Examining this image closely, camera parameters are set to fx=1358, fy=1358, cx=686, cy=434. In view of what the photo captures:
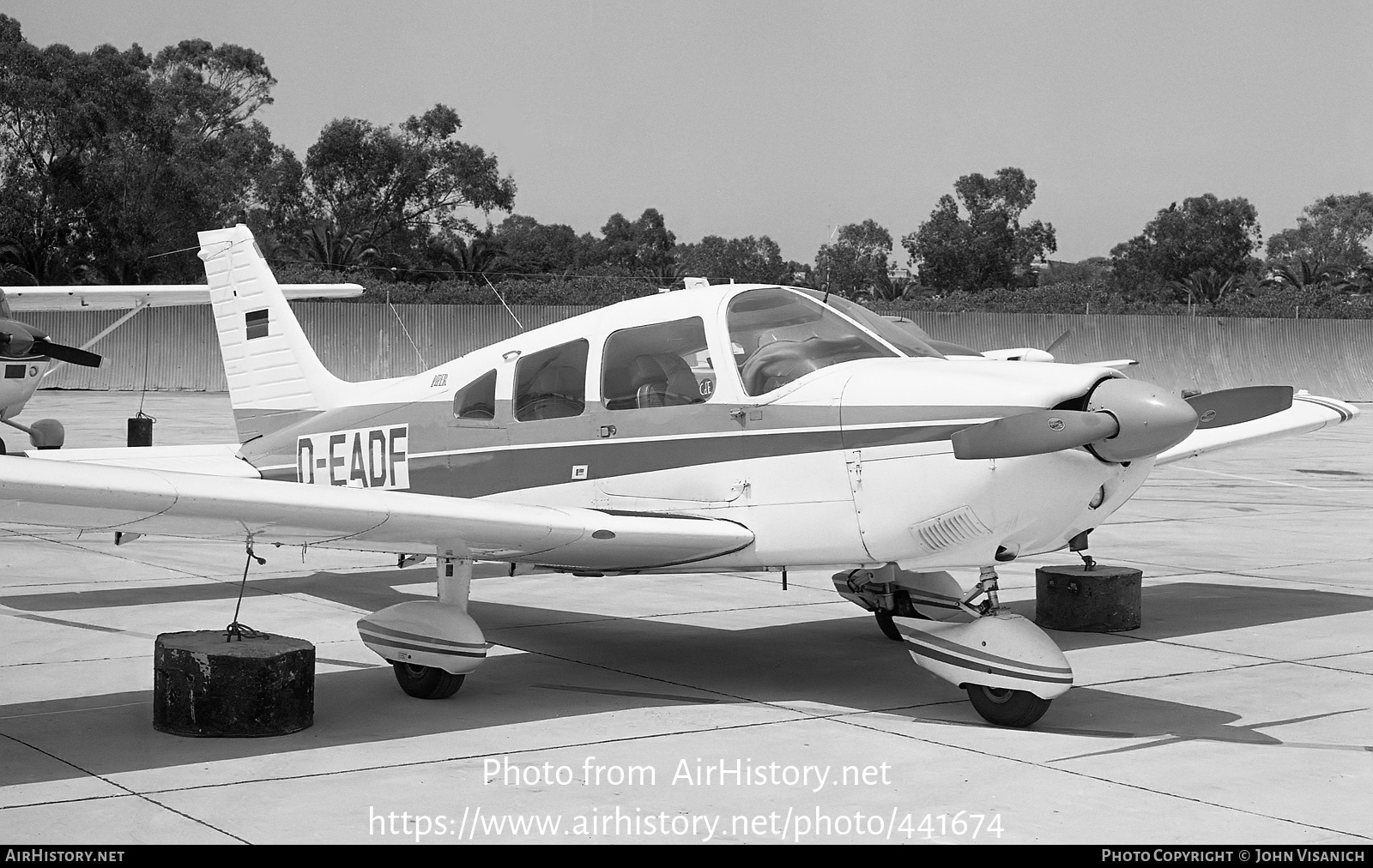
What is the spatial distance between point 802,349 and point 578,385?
1355 millimetres

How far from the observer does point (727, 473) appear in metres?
6.96

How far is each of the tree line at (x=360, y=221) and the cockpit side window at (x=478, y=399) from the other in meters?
26.4

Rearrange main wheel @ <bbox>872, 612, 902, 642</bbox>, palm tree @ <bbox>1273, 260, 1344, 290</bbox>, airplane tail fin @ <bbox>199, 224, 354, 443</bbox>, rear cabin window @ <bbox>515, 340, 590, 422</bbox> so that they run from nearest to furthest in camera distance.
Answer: rear cabin window @ <bbox>515, 340, 590, 422</bbox> → main wheel @ <bbox>872, 612, 902, 642</bbox> → airplane tail fin @ <bbox>199, 224, 354, 443</bbox> → palm tree @ <bbox>1273, 260, 1344, 290</bbox>

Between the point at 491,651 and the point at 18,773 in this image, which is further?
the point at 491,651

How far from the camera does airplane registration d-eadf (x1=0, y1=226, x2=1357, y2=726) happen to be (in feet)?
19.5

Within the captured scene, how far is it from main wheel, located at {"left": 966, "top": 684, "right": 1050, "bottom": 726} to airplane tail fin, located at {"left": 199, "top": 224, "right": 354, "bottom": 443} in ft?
17.0

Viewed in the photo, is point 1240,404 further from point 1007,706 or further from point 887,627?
point 887,627

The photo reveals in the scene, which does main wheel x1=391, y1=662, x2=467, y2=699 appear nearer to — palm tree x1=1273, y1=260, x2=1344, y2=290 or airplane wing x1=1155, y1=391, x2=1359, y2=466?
airplane wing x1=1155, y1=391, x2=1359, y2=466

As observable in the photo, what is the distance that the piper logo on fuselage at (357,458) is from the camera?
27.7ft

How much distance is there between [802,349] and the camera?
6910 millimetres

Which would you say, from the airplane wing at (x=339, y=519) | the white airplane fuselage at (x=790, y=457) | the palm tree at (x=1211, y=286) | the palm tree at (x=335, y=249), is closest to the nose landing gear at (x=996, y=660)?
the white airplane fuselage at (x=790, y=457)

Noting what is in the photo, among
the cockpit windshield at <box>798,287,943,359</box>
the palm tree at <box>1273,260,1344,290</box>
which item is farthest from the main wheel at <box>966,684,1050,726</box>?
the palm tree at <box>1273,260,1344,290</box>

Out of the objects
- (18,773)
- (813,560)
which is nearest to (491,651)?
(813,560)
